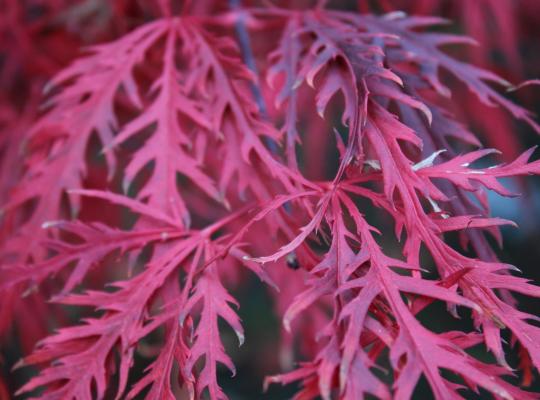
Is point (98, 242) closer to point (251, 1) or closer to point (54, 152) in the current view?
point (54, 152)

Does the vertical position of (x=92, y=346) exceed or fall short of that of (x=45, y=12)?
it falls short

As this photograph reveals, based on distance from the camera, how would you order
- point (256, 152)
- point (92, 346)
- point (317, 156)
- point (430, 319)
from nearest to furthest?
point (92, 346) < point (256, 152) < point (317, 156) < point (430, 319)

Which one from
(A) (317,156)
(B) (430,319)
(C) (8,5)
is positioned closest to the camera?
(C) (8,5)

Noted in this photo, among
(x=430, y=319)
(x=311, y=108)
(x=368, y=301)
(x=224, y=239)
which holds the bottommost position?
(x=430, y=319)

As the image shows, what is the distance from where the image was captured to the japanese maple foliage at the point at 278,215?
0.48 meters

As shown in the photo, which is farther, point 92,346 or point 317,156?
point 317,156

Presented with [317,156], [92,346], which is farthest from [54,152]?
[317,156]

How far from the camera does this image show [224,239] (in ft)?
2.10

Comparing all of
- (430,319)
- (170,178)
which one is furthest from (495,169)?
(430,319)

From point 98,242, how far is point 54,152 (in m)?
0.17

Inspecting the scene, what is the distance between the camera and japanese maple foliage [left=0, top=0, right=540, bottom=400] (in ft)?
1.56

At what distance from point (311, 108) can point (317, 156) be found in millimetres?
92

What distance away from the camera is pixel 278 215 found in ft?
2.11

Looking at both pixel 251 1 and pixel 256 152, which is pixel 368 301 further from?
pixel 251 1
